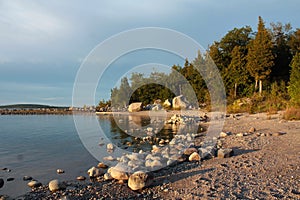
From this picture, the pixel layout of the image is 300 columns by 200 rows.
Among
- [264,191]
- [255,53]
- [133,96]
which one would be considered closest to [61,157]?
[264,191]

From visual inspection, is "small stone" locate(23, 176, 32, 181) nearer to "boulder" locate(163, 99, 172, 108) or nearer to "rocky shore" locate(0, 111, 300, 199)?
"rocky shore" locate(0, 111, 300, 199)

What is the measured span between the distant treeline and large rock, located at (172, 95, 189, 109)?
167 cm

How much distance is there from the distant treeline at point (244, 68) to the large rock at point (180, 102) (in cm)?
167

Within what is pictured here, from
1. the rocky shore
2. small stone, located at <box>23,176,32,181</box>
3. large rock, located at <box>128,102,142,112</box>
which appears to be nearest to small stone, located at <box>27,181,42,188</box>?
the rocky shore

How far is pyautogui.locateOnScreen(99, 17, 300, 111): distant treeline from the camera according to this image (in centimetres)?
2559

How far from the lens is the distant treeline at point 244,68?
2559cm

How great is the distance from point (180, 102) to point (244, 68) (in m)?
10.5

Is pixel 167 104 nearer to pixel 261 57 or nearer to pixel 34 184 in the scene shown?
pixel 261 57

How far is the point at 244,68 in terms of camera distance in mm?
28047

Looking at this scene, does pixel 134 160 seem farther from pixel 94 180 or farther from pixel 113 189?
pixel 113 189

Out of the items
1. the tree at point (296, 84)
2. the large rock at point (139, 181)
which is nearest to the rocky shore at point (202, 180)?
the large rock at point (139, 181)

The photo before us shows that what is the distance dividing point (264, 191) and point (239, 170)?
4.15 ft

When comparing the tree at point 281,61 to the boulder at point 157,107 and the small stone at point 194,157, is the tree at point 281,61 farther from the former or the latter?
the small stone at point 194,157

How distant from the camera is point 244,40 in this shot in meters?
32.2
